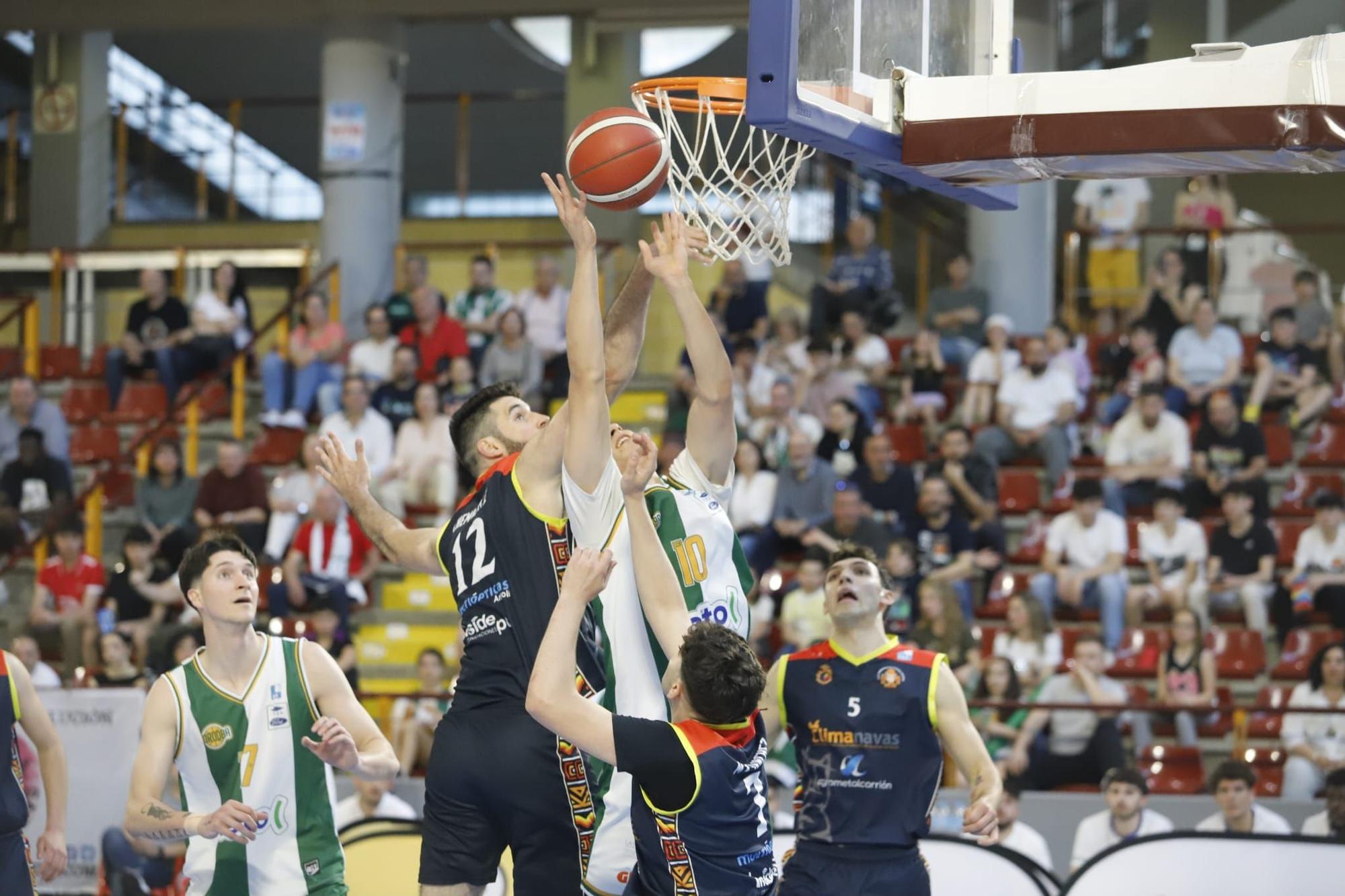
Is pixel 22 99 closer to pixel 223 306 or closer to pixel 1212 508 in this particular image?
pixel 223 306

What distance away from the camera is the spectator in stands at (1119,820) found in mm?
8992

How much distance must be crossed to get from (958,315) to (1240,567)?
367cm

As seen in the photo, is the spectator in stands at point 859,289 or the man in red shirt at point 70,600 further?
the spectator in stands at point 859,289

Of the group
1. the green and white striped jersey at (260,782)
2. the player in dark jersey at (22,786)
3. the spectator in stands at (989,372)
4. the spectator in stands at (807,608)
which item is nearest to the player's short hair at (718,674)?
the green and white striped jersey at (260,782)

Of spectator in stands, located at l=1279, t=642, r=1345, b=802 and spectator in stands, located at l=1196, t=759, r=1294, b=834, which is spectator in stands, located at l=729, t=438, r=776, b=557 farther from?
spectator in stands, located at l=1196, t=759, r=1294, b=834

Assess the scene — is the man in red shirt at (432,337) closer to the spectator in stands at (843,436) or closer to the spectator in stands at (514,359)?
the spectator in stands at (514,359)

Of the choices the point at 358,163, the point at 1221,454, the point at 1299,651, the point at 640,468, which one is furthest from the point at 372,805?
the point at 358,163

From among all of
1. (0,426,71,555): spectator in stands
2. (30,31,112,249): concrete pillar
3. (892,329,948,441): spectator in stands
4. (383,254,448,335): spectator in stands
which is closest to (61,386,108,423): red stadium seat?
(0,426,71,555): spectator in stands

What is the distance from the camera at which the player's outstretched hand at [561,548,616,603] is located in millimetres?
4695

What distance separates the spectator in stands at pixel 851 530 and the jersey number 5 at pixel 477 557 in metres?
6.26

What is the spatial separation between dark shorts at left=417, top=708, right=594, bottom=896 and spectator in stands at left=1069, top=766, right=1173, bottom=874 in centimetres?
441

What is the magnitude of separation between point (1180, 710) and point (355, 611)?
6324 millimetres

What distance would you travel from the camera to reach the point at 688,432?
19.5 ft

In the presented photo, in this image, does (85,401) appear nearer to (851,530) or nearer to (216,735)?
(851,530)
